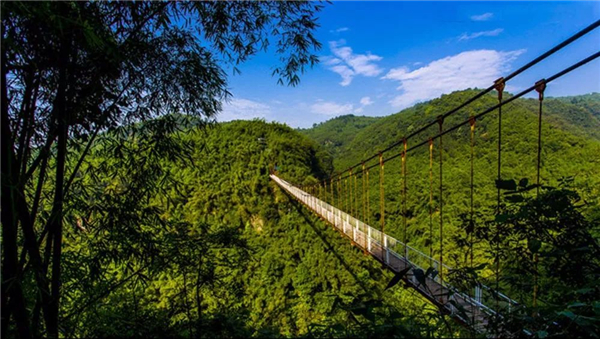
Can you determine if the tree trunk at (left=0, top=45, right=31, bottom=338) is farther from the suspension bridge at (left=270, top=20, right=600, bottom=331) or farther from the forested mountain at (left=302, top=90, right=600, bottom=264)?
the forested mountain at (left=302, top=90, right=600, bottom=264)

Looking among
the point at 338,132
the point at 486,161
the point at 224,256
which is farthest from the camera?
the point at 338,132

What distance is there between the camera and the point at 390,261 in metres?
2.90

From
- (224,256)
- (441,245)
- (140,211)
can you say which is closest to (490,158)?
(441,245)

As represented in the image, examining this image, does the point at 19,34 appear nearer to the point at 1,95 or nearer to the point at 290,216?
the point at 1,95

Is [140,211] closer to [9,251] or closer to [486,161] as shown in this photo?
[9,251]

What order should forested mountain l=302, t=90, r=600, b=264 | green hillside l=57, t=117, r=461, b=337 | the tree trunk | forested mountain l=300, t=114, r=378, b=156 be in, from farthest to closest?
forested mountain l=300, t=114, r=378, b=156, forested mountain l=302, t=90, r=600, b=264, green hillside l=57, t=117, r=461, b=337, the tree trunk

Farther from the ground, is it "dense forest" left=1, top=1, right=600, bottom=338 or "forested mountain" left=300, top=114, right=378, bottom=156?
"forested mountain" left=300, top=114, right=378, bottom=156

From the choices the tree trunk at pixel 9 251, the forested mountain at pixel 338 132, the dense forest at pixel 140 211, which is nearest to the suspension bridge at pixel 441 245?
the dense forest at pixel 140 211

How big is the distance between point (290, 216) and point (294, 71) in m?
14.6

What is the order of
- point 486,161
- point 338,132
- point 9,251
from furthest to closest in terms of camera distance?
point 338,132 → point 486,161 → point 9,251

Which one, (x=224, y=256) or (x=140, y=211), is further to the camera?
(x=224, y=256)

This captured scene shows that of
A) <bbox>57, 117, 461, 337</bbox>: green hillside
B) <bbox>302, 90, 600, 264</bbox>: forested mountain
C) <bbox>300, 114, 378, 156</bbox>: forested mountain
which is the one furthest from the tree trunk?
<bbox>300, 114, 378, 156</bbox>: forested mountain

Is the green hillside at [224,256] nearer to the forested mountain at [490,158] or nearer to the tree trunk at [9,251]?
the tree trunk at [9,251]

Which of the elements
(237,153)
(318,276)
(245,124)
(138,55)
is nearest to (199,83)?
(138,55)
